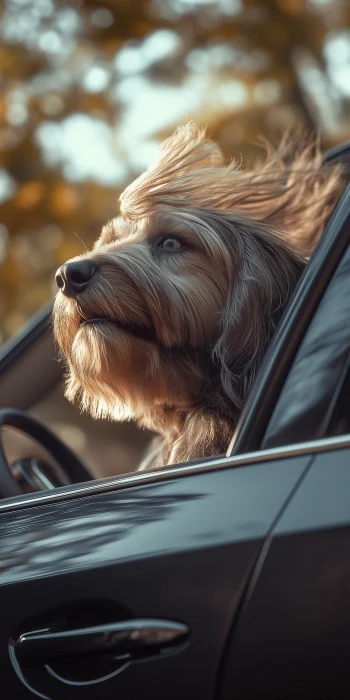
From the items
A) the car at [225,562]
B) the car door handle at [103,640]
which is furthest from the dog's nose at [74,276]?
the car door handle at [103,640]

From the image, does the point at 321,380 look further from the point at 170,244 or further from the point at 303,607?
the point at 170,244

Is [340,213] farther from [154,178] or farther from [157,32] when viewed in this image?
[157,32]

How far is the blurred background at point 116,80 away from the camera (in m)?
11.7

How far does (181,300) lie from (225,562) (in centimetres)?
151

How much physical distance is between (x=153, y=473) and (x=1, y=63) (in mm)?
11040

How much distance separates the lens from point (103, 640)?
65.7 inches

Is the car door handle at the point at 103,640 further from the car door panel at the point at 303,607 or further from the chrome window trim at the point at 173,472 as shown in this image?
the chrome window trim at the point at 173,472

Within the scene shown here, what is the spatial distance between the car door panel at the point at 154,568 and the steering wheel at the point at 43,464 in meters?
1.28

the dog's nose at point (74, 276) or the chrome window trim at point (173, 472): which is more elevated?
the dog's nose at point (74, 276)

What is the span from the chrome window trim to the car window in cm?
2

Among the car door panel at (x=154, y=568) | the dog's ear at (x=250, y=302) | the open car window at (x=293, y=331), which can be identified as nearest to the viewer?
the car door panel at (x=154, y=568)

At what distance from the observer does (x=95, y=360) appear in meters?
3.08

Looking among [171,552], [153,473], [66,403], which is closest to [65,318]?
[66,403]

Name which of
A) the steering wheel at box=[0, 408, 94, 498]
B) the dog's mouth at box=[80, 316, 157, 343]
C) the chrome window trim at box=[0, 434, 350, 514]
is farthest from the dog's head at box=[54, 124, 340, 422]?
the chrome window trim at box=[0, 434, 350, 514]
